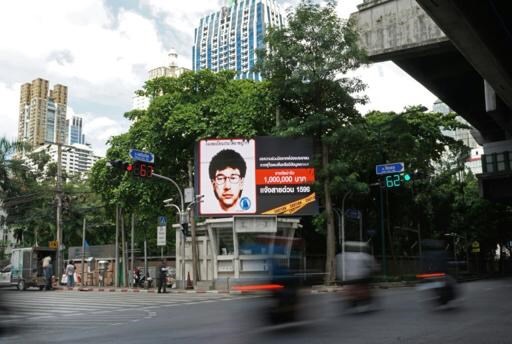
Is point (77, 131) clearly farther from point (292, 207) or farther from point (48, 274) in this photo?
point (292, 207)

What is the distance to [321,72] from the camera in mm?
27328

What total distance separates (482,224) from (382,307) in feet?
130

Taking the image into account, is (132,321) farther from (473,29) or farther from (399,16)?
(399,16)

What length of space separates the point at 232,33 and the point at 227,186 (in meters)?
47.9

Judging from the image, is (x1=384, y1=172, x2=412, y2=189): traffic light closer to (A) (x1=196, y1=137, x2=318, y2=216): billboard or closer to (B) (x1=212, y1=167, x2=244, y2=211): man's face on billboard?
(A) (x1=196, y1=137, x2=318, y2=216): billboard

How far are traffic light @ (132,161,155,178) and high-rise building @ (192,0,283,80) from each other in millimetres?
44100

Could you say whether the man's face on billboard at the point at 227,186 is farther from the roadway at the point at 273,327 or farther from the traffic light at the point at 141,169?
the roadway at the point at 273,327

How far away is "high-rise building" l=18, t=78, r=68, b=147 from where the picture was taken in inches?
2670

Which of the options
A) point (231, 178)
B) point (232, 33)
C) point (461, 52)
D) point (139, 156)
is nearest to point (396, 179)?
point (461, 52)

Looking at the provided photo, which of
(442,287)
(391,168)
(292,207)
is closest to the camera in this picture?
(442,287)

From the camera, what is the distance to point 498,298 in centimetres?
1644

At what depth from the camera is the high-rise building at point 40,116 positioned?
6782cm

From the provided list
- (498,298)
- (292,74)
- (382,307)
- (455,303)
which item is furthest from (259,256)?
(292,74)

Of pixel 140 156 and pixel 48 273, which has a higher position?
pixel 140 156
